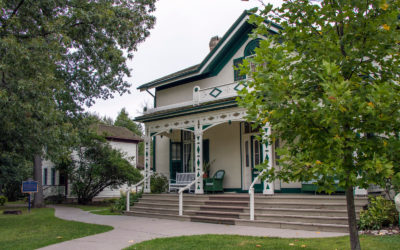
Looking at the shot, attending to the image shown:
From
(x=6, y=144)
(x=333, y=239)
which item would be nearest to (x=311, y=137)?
(x=333, y=239)

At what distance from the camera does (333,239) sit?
302 inches

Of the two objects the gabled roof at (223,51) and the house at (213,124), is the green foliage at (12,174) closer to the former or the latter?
the house at (213,124)

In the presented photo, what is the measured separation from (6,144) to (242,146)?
8.38m

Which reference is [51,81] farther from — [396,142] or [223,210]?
[396,142]

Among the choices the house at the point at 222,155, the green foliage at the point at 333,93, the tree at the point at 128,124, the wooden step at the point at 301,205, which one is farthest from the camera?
the tree at the point at 128,124

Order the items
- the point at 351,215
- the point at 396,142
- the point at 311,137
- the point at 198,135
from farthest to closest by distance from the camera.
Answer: the point at 198,135, the point at 351,215, the point at 311,137, the point at 396,142

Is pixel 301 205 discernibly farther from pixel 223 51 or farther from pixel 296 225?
pixel 223 51

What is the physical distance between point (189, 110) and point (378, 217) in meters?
7.50

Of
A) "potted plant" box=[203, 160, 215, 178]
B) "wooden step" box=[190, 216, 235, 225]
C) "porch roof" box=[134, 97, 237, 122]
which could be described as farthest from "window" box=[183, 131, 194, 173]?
"wooden step" box=[190, 216, 235, 225]

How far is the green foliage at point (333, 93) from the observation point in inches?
149

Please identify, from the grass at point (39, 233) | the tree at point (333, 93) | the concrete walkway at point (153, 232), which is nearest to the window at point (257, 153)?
the concrete walkway at point (153, 232)

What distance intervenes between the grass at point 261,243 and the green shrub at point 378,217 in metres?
0.79

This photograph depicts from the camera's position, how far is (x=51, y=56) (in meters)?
11.2

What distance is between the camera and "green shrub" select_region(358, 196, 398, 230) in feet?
27.4
